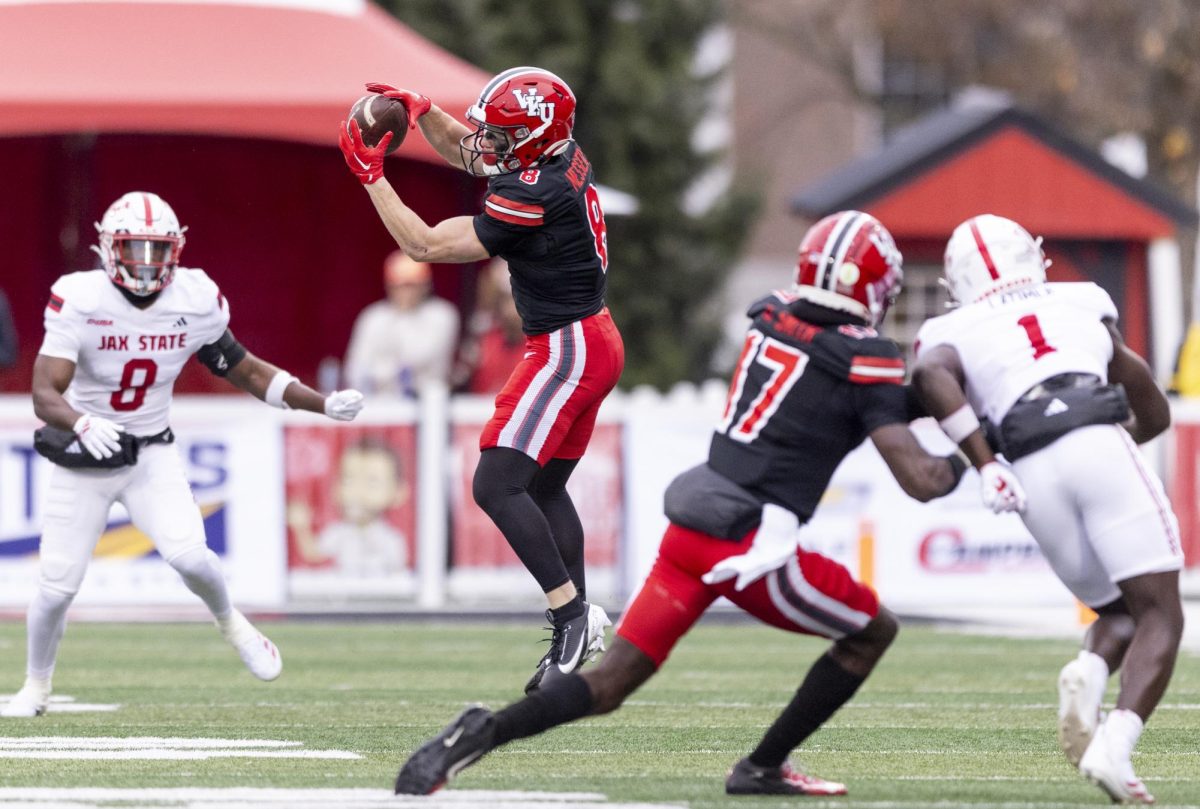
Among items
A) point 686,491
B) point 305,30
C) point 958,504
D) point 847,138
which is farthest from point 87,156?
point 847,138

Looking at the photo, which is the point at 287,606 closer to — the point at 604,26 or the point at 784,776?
the point at 784,776

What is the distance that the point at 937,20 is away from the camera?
2658 cm

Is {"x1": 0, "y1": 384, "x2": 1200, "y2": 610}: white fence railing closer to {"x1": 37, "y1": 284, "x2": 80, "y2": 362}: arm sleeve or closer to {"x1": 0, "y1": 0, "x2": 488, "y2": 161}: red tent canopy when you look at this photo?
{"x1": 0, "y1": 0, "x2": 488, "y2": 161}: red tent canopy

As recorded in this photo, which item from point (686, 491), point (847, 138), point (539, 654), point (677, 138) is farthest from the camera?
point (847, 138)

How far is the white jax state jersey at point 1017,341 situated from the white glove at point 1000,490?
0.32m

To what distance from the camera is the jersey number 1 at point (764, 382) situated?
A: 5.66 meters

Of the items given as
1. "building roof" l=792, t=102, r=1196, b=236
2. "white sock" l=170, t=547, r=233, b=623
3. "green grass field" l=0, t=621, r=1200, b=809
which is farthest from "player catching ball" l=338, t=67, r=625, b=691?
"building roof" l=792, t=102, r=1196, b=236

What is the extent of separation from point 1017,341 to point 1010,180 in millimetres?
12901

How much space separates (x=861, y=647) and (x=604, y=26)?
18974mm

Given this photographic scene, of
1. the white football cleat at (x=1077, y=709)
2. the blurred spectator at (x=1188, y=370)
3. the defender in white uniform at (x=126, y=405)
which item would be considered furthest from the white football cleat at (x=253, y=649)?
the blurred spectator at (x=1188, y=370)

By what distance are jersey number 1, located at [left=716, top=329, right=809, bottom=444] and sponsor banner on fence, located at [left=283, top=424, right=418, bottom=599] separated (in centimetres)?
774

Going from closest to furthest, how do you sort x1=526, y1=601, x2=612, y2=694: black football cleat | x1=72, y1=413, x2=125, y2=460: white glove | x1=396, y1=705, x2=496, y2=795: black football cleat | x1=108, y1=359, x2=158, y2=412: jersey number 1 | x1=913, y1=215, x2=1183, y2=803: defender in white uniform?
x1=396, y1=705, x2=496, y2=795: black football cleat
x1=913, y1=215, x2=1183, y2=803: defender in white uniform
x1=526, y1=601, x2=612, y2=694: black football cleat
x1=72, y1=413, x2=125, y2=460: white glove
x1=108, y1=359, x2=158, y2=412: jersey number 1

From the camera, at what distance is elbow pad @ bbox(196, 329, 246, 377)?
8258 millimetres

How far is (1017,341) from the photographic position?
5965 millimetres
